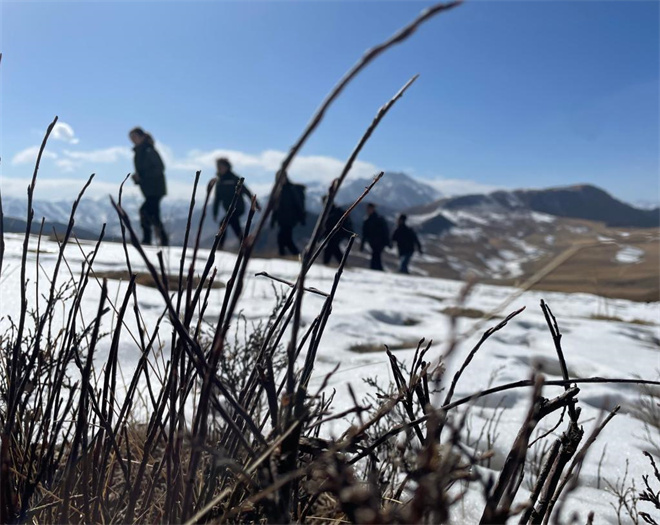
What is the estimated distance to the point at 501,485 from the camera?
2.00 feet

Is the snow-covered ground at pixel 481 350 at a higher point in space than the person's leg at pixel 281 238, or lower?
lower

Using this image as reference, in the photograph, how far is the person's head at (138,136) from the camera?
8695 mm

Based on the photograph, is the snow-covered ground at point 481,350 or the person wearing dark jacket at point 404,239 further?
the person wearing dark jacket at point 404,239

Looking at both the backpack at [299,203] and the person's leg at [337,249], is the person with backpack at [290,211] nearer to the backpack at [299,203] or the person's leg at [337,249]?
the backpack at [299,203]

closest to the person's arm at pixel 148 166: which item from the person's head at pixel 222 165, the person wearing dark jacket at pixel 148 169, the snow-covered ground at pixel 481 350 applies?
the person wearing dark jacket at pixel 148 169

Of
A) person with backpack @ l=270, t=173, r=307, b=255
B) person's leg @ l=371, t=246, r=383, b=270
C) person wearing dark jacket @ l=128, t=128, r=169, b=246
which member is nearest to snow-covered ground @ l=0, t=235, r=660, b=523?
person wearing dark jacket @ l=128, t=128, r=169, b=246

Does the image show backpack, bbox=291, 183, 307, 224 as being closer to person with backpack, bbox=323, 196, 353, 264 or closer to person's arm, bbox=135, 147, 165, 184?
person with backpack, bbox=323, 196, 353, 264

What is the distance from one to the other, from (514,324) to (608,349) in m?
0.98

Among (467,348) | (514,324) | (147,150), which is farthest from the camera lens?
(147,150)

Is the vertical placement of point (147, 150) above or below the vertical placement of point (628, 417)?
above

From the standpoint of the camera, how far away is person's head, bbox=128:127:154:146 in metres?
8.70

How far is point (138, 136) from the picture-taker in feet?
28.8

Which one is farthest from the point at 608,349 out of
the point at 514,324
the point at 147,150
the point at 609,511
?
the point at 147,150

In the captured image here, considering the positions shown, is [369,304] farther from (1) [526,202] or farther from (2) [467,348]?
(1) [526,202]
